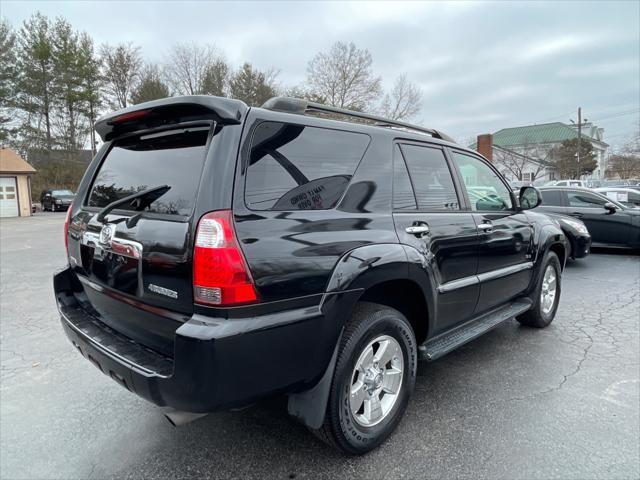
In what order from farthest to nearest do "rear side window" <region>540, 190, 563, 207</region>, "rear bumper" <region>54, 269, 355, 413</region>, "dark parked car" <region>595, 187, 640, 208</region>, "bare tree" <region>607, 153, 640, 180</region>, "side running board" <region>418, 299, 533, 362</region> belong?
"bare tree" <region>607, 153, 640, 180</region>, "dark parked car" <region>595, 187, 640, 208</region>, "rear side window" <region>540, 190, 563, 207</region>, "side running board" <region>418, 299, 533, 362</region>, "rear bumper" <region>54, 269, 355, 413</region>

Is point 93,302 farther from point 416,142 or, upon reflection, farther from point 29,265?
point 29,265

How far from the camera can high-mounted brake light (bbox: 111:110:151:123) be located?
2.22 meters

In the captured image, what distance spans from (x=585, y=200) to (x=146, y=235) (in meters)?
9.86

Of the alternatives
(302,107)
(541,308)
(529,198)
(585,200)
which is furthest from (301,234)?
(585,200)

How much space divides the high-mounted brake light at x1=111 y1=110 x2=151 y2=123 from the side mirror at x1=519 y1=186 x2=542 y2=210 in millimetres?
3439

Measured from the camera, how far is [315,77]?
35.5 m

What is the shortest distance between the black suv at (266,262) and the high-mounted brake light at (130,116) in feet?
0.06

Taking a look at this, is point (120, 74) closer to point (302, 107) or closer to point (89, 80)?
point (89, 80)

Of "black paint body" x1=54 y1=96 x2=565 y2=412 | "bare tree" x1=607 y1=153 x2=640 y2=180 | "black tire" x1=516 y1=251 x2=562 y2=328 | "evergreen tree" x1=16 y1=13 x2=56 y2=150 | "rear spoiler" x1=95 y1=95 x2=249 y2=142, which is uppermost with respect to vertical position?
"evergreen tree" x1=16 y1=13 x2=56 y2=150

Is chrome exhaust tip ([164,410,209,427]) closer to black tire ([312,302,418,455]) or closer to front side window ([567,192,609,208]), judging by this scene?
black tire ([312,302,418,455])

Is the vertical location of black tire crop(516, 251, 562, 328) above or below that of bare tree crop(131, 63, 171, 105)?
below

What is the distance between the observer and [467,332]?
3076mm

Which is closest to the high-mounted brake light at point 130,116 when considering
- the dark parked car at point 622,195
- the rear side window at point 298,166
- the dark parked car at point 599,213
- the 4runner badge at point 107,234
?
the 4runner badge at point 107,234

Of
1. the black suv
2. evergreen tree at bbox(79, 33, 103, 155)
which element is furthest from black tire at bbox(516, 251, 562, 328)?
evergreen tree at bbox(79, 33, 103, 155)
